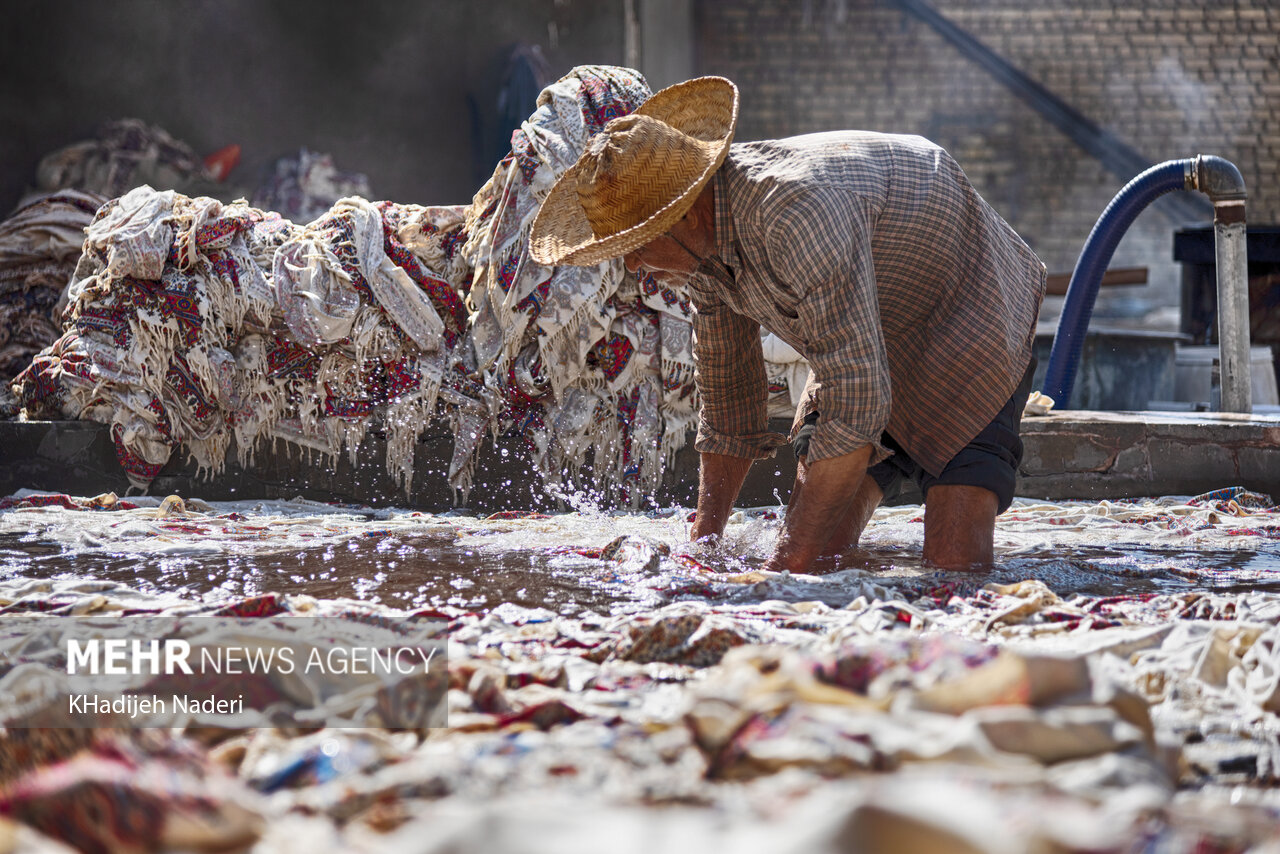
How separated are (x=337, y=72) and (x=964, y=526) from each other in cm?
790

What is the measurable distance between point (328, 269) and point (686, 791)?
142 inches

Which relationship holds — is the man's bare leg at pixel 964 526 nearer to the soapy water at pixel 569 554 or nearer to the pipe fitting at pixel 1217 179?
the soapy water at pixel 569 554

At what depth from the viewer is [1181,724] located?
156 centimetres

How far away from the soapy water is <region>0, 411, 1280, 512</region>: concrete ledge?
0.14m

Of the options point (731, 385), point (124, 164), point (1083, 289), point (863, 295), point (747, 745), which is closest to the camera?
point (747, 745)

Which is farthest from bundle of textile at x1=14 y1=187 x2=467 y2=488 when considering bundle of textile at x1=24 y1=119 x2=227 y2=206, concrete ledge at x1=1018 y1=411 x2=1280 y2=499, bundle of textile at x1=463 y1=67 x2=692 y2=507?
bundle of textile at x1=24 y1=119 x2=227 y2=206

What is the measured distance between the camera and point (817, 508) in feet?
8.57

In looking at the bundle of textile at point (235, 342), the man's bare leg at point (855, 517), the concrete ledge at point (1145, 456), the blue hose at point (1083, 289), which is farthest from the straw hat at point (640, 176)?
the blue hose at point (1083, 289)

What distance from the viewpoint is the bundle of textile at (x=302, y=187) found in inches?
336

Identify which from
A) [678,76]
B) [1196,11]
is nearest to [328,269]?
[678,76]

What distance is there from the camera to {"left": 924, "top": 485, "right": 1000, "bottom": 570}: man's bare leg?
2.83m

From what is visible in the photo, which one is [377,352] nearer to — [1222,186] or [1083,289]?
[1083,289]

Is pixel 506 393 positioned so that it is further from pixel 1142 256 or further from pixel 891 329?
pixel 1142 256

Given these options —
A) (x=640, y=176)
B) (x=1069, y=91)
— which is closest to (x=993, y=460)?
(x=640, y=176)
